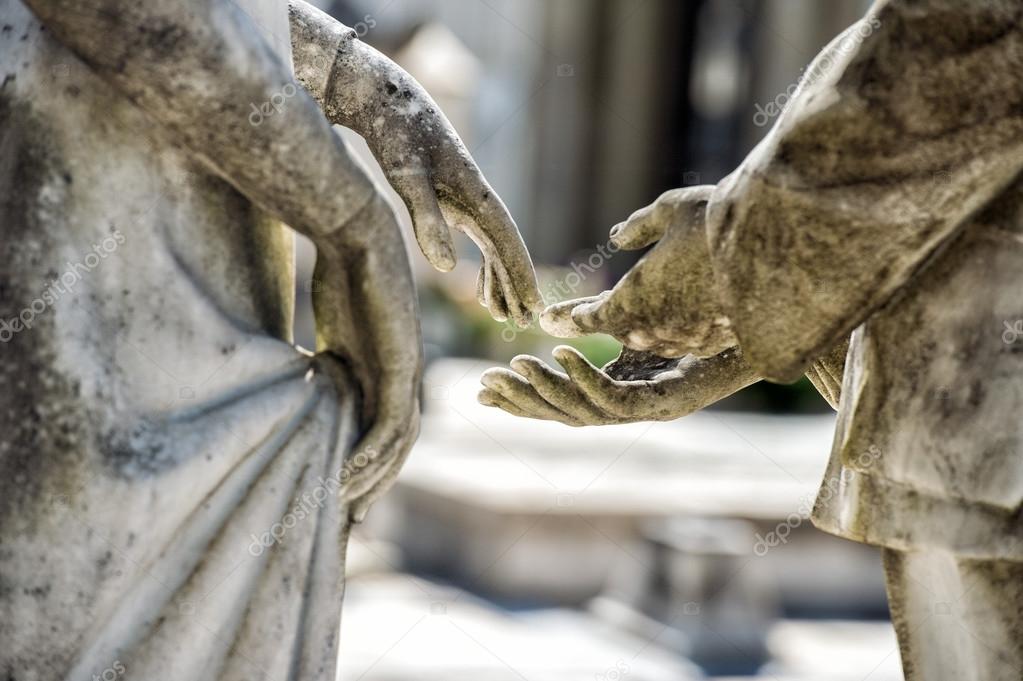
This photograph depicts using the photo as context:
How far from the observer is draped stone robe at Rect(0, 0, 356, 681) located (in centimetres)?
179

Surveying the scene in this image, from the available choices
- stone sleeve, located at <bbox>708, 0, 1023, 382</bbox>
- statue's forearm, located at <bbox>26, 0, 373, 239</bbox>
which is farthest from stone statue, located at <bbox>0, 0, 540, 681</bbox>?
stone sleeve, located at <bbox>708, 0, 1023, 382</bbox>

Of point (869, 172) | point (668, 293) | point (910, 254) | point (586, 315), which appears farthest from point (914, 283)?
point (586, 315)

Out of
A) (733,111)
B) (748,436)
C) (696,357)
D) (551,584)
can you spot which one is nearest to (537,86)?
(733,111)

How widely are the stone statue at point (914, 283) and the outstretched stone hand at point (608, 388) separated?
0.31 m

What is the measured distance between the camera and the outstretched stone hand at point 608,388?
240 cm

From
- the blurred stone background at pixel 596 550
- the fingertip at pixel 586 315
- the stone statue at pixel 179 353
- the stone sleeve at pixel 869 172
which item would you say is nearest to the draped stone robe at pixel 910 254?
the stone sleeve at pixel 869 172

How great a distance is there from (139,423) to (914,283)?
1099 mm

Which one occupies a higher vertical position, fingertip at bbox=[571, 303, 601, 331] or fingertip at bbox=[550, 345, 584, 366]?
fingertip at bbox=[571, 303, 601, 331]

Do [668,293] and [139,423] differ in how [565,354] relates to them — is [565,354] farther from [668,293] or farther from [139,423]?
[139,423]

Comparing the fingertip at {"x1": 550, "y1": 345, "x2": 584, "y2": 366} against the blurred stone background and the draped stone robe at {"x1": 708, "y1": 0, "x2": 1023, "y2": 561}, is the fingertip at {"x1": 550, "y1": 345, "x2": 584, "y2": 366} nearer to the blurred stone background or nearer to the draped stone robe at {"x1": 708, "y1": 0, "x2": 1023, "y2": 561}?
the draped stone robe at {"x1": 708, "y1": 0, "x2": 1023, "y2": 561}

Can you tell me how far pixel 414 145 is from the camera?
7.64 ft

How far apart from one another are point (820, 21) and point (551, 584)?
63.9ft

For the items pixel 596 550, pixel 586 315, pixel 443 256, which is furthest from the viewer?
pixel 596 550

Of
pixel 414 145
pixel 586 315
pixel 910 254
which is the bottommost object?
pixel 910 254
